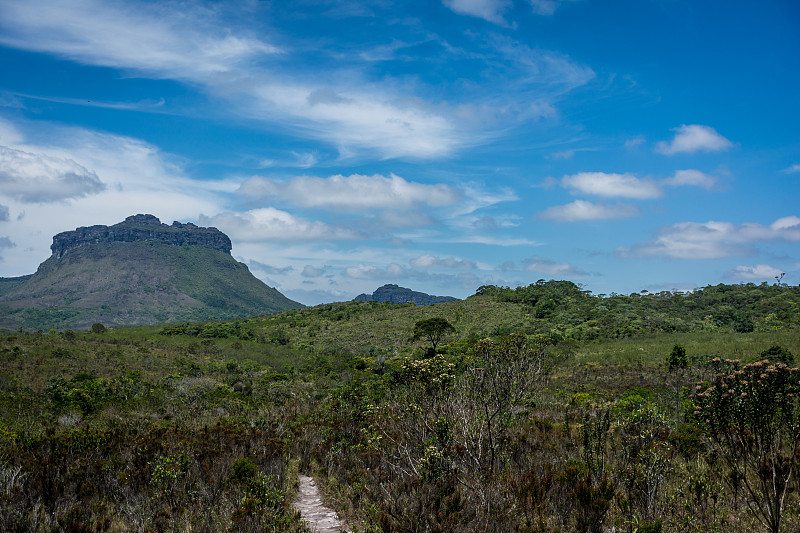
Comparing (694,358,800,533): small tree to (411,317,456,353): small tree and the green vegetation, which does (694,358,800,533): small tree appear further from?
(411,317,456,353): small tree

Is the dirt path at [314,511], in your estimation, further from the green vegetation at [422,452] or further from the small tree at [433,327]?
the small tree at [433,327]

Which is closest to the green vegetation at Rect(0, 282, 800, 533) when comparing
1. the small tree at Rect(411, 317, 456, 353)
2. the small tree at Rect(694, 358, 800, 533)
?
the small tree at Rect(694, 358, 800, 533)

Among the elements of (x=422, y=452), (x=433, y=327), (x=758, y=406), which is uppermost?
(x=758, y=406)

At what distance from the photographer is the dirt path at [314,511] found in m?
Result: 7.00

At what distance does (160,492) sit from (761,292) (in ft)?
281

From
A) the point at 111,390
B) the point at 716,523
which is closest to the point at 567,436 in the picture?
the point at 716,523

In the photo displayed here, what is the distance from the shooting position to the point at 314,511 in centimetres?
798

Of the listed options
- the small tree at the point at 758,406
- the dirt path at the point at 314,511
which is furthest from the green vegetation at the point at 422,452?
Result: the dirt path at the point at 314,511

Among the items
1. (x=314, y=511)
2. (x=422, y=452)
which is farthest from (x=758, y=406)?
(x=314, y=511)

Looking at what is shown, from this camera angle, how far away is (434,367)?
324 inches

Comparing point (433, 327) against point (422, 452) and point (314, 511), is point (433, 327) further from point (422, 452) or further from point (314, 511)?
point (314, 511)

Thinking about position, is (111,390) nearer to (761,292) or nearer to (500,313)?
(500,313)

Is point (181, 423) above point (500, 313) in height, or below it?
below

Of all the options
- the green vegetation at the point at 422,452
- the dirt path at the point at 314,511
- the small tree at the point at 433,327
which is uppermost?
the small tree at the point at 433,327
